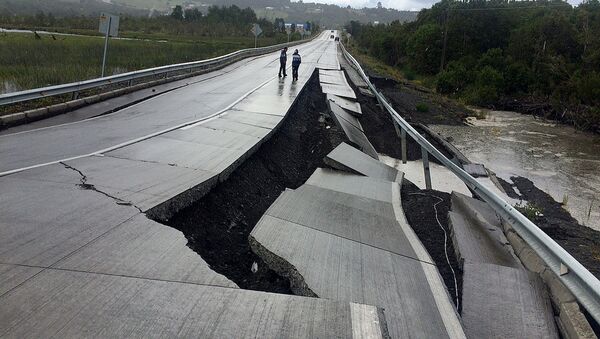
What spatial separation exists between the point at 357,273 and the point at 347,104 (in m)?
15.2

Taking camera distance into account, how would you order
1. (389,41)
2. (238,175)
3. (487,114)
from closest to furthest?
1. (238,175)
2. (487,114)
3. (389,41)

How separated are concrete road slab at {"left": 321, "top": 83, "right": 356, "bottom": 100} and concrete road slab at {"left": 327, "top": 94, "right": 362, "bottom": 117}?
0.87 m

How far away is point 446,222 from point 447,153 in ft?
36.0

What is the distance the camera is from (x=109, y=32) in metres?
15.6

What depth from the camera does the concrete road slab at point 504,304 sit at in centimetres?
449

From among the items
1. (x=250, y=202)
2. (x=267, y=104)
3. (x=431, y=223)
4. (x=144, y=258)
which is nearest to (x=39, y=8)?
(x=267, y=104)

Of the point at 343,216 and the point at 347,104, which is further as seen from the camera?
the point at 347,104

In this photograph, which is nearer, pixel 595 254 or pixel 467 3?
pixel 595 254

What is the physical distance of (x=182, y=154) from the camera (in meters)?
8.63

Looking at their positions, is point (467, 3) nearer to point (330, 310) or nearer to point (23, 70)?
point (23, 70)

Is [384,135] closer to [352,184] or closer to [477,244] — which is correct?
[352,184]

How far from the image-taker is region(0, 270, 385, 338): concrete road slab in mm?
3264

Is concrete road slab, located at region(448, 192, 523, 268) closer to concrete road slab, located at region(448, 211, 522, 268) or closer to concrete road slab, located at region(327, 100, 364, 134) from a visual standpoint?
concrete road slab, located at region(448, 211, 522, 268)

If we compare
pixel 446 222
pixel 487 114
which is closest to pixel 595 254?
pixel 446 222
